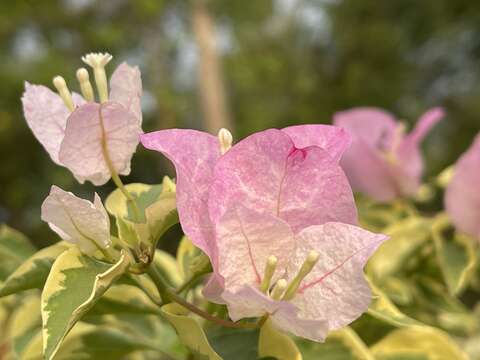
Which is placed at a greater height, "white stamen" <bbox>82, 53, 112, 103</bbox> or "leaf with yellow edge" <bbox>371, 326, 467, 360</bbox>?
"white stamen" <bbox>82, 53, 112, 103</bbox>

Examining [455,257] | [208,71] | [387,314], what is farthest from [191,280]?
[208,71]

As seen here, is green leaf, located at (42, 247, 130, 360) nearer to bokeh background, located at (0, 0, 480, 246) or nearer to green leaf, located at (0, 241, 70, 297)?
green leaf, located at (0, 241, 70, 297)

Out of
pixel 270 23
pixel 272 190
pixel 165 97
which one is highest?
pixel 272 190

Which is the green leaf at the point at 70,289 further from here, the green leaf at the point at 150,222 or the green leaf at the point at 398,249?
the green leaf at the point at 398,249

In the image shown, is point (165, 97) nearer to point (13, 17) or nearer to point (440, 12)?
point (13, 17)

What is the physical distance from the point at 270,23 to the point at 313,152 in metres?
8.98

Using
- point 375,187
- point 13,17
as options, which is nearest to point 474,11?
point 13,17

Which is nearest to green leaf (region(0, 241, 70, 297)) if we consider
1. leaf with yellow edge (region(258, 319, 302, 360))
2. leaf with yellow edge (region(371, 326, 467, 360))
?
leaf with yellow edge (region(258, 319, 302, 360))

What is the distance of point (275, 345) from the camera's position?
0.43m

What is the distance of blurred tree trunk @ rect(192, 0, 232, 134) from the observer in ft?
22.9

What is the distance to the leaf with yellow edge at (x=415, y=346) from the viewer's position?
578 millimetres

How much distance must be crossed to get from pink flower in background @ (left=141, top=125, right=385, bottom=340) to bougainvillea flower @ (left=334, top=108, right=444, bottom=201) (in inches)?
16.8

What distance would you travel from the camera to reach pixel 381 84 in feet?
27.1

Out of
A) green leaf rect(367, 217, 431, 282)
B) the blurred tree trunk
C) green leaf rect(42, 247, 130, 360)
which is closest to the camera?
green leaf rect(42, 247, 130, 360)
